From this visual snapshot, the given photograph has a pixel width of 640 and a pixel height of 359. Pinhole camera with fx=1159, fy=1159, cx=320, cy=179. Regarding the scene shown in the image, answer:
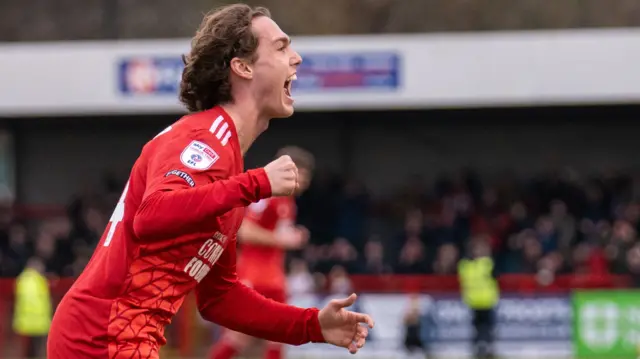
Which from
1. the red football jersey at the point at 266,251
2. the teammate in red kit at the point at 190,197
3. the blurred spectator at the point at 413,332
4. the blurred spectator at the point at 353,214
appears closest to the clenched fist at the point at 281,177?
the teammate in red kit at the point at 190,197

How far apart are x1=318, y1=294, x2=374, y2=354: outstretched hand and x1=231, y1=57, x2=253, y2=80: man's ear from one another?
840 millimetres

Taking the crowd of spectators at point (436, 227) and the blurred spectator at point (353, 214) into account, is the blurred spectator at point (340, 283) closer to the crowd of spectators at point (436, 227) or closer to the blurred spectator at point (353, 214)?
the crowd of spectators at point (436, 227)

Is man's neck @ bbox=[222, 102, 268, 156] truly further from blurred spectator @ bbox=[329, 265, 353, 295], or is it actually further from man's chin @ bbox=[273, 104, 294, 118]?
blurred spectator @ bbox=[329, 265, 353, 295]

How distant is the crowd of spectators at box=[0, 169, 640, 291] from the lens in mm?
16938

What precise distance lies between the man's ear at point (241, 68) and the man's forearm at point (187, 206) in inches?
19.2

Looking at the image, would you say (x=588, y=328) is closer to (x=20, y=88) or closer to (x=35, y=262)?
(x=35, y=262)

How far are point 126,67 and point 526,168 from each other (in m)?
7.45

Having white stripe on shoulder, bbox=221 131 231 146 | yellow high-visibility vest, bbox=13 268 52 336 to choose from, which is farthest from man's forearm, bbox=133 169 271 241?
→ yellow high-visibility vest, bbox=13 268 52 336

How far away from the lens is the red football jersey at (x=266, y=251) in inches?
348

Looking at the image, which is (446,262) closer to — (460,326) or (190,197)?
(460,326)

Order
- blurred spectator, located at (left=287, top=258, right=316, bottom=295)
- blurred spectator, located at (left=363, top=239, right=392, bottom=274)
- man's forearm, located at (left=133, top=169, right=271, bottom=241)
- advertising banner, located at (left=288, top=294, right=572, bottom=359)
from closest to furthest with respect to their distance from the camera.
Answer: man's forearm, located at (left=133, top=169, right=271, bottom=241), advertising banner, located at (left=288, top=294, right=572, bottom=359), blurred spectator, located at (left=287, top=258, right=316, bottom=295), blurred spectator, located at (left=363, top=239, right=392, bottom=274)

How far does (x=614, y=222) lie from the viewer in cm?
1823

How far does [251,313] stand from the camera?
3988 millimetres

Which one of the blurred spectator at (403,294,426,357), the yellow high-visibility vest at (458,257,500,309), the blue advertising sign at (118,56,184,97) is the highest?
the blue advertising sign at (118,56,184,97)
